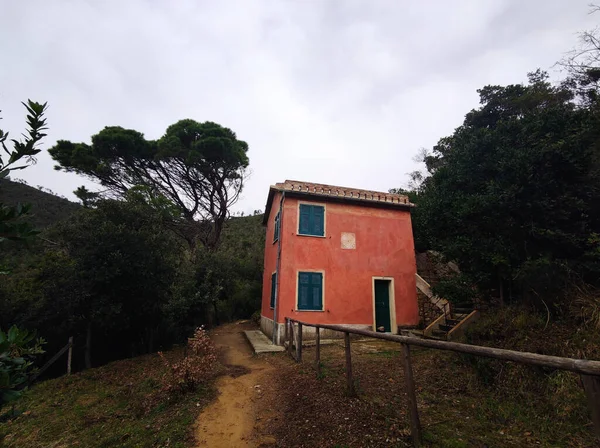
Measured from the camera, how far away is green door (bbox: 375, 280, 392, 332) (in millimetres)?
11758

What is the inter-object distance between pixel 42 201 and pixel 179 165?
20078mm

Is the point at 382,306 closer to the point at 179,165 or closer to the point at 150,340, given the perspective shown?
the point at 150,340

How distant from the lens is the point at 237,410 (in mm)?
5031

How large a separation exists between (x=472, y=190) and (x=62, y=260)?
14.0 meters

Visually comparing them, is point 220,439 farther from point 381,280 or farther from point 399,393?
point 381,280

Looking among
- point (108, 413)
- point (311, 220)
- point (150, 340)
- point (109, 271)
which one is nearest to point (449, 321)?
point (311, 220)

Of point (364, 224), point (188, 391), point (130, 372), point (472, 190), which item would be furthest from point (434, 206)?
point (130, 372)

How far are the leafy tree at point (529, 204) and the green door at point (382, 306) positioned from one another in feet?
10.9

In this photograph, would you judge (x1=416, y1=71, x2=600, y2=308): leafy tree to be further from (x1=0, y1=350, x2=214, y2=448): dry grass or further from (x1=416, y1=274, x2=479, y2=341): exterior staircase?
(x1=0, y1=350, x2=214, y2=448): dry grass

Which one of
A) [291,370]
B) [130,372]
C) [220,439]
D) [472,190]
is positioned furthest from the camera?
[472,190]

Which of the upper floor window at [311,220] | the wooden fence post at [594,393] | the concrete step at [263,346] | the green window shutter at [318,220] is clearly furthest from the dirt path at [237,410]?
the green window shutter at [318,220]

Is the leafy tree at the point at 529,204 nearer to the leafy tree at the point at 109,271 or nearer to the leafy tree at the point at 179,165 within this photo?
the leafy tree at the point at 109,271

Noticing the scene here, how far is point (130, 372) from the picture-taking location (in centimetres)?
830

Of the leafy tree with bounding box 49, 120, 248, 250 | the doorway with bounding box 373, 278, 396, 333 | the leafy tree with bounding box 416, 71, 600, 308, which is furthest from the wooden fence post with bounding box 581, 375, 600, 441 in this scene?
the leafy tree with bounding box 49, 120, 248, 250
